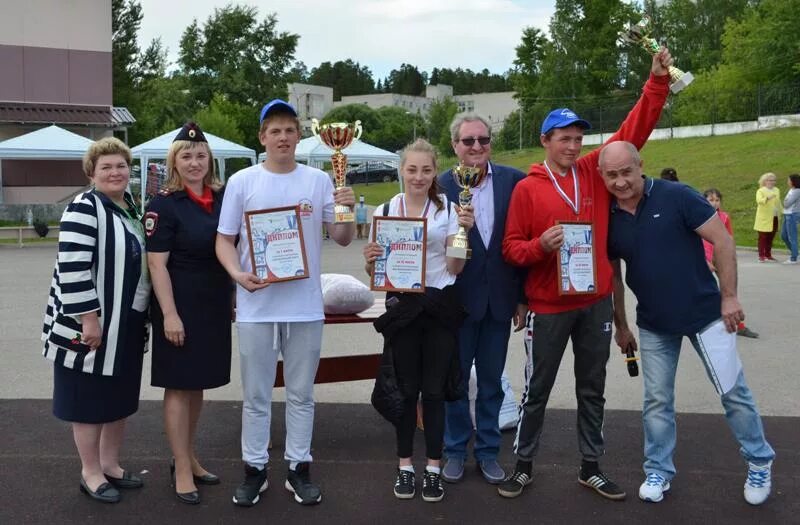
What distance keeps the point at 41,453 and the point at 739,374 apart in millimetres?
4188

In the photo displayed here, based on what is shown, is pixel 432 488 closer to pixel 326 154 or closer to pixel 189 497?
pixel 189 497

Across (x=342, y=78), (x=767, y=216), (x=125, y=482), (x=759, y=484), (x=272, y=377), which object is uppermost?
(x=342, y=78)

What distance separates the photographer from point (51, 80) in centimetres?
2969

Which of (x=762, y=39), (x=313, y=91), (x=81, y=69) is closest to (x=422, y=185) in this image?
(x=81, y=69)

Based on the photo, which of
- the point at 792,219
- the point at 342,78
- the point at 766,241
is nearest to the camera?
the point at 766,241

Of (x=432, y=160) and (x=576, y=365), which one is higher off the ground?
(x=432, y=160)

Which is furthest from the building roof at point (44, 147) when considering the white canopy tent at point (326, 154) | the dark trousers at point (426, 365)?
the dark trousers at point (426, 365)

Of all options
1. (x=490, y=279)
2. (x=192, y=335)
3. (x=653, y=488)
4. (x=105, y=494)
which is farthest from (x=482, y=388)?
(x=105, y=494)

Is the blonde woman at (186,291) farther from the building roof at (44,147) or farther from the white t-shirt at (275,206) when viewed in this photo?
the building roof at (44,147)

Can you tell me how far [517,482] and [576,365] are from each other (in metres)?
0.73

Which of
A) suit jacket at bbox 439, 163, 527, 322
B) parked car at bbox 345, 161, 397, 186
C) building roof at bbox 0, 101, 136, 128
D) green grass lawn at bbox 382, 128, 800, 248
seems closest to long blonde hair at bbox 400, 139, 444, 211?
suit jacket at bbox 439, 163, 527, 322

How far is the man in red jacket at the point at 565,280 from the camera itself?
4.27 m

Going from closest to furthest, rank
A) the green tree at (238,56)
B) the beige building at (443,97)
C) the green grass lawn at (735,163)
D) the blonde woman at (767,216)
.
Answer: the blonde woman at (767,216) → the green grass lawn at (735,163) → the green tree at (238,56) → the beige building at (443,97)

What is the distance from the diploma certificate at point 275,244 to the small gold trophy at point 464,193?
79 cm
